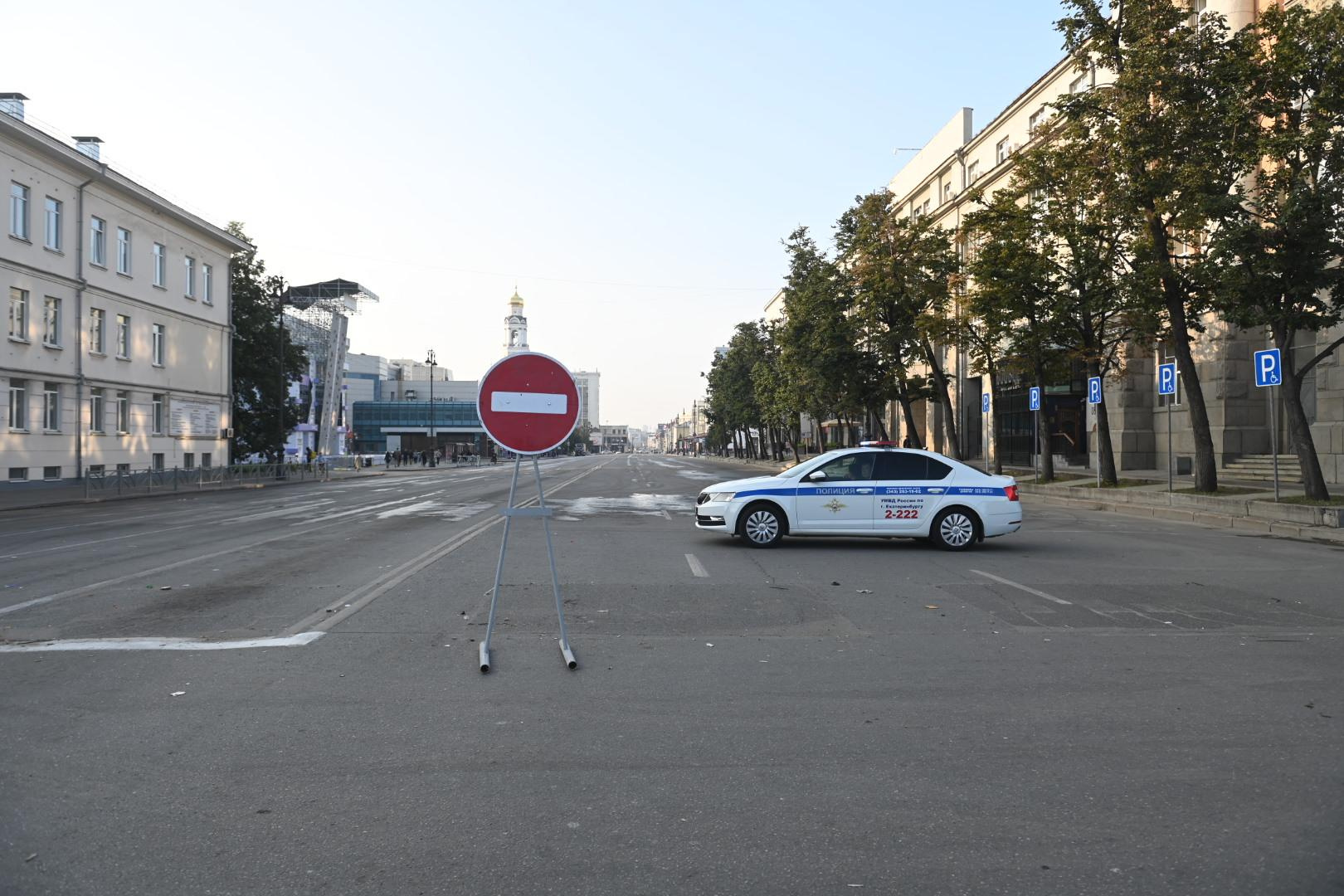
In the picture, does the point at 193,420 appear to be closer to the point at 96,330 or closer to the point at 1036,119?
the point at 96,330

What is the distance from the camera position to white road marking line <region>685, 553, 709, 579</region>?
11.3 meters

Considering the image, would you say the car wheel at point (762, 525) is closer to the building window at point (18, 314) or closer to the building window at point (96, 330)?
the building window at point (18, 314)

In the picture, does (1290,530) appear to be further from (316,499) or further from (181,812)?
(316,499)

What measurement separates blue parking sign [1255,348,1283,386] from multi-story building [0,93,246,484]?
120 feet

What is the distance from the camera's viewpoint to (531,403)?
23.5 feet

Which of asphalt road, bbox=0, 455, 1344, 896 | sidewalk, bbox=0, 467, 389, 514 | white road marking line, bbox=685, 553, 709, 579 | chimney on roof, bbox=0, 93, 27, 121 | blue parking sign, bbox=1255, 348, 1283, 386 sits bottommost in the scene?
asphalt road, bbox=0, 455, 1344, 896

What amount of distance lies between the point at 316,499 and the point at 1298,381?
25890 mm

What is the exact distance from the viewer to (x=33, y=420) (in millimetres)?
33438

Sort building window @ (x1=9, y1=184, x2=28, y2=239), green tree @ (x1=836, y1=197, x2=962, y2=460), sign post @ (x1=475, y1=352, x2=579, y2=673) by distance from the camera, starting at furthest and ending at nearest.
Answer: green tree @ (x1=836, y1=197, x2=962, y2=460), building window @ (x1=9, y1=184, x2=28, y2=239), sign post @ (x1=475, y1=352, x2=579, y2=673)

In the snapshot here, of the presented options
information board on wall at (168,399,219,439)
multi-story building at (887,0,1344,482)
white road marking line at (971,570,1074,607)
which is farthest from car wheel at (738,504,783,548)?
information board on wall at (168,399,219,439)

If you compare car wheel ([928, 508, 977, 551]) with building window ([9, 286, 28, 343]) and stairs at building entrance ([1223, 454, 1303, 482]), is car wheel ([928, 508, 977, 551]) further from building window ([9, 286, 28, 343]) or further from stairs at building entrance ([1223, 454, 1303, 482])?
A: building window ([9, 286, 28, 343])

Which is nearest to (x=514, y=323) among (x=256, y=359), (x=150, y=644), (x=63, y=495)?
(x=256, y=359)

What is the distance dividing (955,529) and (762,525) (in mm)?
2854

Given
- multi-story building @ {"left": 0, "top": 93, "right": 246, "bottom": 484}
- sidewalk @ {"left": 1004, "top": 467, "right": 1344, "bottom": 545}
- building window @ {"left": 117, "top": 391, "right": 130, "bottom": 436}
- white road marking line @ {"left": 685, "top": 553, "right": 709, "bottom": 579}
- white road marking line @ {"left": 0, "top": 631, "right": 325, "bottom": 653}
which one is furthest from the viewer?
building window @ {"left": 117, "top": 391, "right": 130, "bottom": 436}
